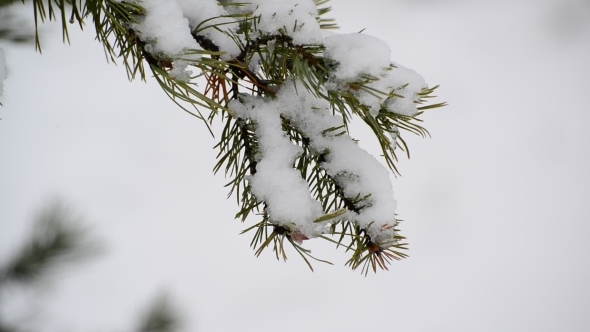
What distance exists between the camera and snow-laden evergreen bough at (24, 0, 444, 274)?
34 cm

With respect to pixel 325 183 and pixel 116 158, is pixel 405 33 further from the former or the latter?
pixel 325 183

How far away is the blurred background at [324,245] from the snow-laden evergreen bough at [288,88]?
1.24m

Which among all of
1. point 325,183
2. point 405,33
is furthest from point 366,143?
point 325,183

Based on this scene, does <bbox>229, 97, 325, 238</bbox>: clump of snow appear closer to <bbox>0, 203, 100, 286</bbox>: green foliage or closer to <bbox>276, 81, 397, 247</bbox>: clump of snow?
<bbox>276, 81, 397, 247</bbox>: clump of snow

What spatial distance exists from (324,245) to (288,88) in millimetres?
1636

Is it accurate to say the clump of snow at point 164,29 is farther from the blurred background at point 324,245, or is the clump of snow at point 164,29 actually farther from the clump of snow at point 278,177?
the blurred background at point 324,245

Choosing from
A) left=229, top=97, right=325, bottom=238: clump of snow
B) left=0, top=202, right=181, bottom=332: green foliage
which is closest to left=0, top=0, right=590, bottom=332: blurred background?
left=0, top=202, right=181, bottom=332: green foliage

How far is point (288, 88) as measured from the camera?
386mm

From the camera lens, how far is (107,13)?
0.33 m

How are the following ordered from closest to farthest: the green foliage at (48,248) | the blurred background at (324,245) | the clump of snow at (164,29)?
the clump of snow at (164,29), the green foliage at (48,248), the blurred background at (324,245)

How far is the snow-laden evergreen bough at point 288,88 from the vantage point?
0.34 m

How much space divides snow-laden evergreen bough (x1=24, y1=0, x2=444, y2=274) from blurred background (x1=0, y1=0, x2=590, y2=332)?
1235mm

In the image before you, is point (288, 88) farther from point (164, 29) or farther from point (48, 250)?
point (48, 250)

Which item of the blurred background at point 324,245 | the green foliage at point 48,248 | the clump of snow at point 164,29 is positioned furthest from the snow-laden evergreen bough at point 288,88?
the blurred background at point 324,245
